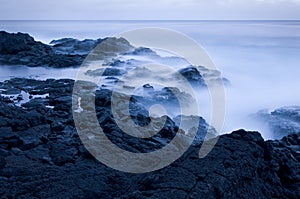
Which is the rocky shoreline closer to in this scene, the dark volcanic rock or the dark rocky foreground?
the dark rocky foreground

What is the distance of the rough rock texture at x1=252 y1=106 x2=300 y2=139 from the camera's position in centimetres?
882

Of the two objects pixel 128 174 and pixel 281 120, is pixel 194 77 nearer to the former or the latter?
pixel 281 120

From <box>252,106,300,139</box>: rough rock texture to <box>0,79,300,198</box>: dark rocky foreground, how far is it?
9.73ft

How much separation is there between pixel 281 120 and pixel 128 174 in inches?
272

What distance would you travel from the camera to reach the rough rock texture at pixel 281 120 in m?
8.82

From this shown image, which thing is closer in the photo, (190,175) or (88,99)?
(190,175)

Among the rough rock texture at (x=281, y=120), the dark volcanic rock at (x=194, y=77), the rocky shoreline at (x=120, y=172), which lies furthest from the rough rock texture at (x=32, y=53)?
the rough rock texture at (x=281, y=120)

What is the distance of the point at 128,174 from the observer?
4.23 m

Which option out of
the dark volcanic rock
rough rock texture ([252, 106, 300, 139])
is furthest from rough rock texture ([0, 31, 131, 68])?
rough rock texture ([252, 106, 300, 139])

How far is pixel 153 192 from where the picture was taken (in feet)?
11.3

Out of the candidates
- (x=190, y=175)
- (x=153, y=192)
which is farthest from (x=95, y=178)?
(x=190, y=175)

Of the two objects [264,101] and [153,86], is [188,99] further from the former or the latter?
[264,101]

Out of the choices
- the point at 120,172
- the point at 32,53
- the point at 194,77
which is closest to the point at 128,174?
Result: the point at 120,172

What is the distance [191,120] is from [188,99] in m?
2.92
